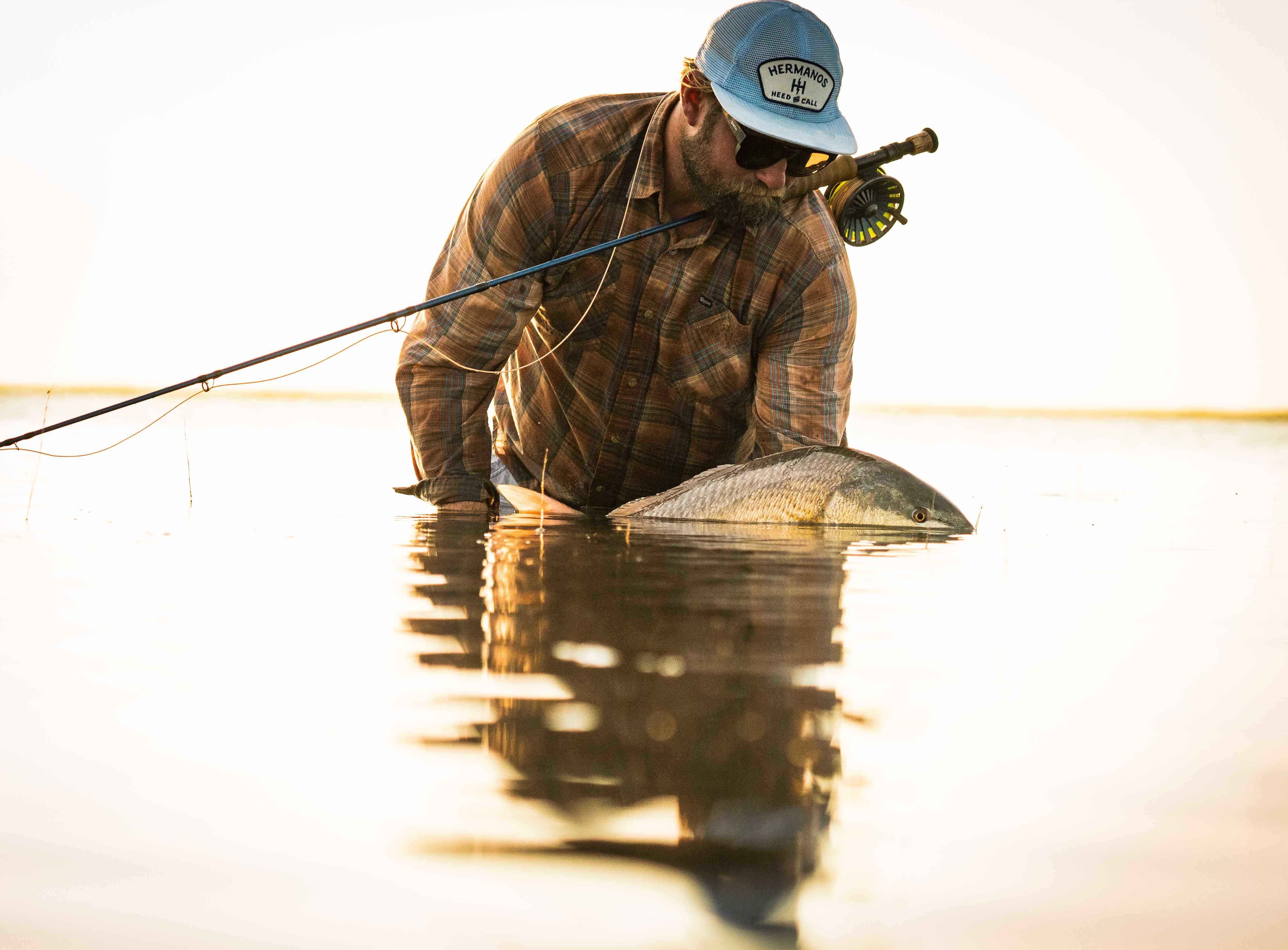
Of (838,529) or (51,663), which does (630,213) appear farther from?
(51,663)

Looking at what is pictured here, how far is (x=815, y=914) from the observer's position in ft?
3.43

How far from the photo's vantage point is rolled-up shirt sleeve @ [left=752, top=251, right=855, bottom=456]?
5234mm

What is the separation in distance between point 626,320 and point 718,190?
0.74 m

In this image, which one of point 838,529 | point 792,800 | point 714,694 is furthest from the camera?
point 838,529

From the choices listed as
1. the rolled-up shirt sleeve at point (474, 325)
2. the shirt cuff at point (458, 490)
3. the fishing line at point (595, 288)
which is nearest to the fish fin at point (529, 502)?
the shirt cuff at point (458, 490)

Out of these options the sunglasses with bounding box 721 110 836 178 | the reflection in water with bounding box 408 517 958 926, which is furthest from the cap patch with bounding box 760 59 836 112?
the reflection in water with bounding box 408 517 958 926

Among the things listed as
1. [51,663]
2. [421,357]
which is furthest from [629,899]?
[421,357]

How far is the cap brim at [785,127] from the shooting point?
14.3 feet

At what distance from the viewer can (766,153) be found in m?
4.55

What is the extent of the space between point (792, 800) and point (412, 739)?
45cm

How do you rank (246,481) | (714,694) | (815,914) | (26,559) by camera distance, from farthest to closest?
(246,481), (26,559), (714,694), (815,914)

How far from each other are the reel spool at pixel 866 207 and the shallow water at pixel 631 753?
2.22m

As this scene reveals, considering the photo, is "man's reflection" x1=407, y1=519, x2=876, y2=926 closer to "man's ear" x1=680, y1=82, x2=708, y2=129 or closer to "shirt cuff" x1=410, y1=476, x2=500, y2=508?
"man's ear" x1=680, y1=82, x2=708, y2=129

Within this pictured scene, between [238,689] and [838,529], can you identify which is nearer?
[238,689]
